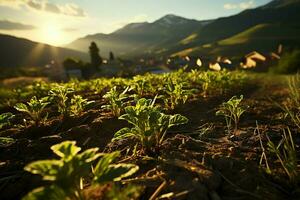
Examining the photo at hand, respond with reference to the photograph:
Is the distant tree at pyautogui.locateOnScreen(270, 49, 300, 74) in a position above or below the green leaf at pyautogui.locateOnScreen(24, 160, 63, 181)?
below

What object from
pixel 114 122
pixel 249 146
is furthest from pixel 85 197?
pixel 114 122

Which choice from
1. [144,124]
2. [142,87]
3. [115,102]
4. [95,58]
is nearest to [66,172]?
[144,124]

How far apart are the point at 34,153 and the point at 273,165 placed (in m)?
3.19

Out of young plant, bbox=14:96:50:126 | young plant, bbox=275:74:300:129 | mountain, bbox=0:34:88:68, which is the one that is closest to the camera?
young plant, bbox=275:74:300:129

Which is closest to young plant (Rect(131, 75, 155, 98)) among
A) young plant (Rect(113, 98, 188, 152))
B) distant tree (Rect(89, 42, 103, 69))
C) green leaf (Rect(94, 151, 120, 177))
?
young plant (Rect(113, 98, 188, 152))

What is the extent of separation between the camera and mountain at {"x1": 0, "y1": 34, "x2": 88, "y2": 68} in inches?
5207

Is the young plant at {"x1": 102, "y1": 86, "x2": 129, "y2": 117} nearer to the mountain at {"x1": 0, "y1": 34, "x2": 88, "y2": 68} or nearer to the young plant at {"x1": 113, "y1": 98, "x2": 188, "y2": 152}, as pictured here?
the young plant at {"x1": 113, "y1": 98, "x2": 188, "y2": 152}

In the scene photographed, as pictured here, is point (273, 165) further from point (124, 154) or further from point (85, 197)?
point (85, 197)

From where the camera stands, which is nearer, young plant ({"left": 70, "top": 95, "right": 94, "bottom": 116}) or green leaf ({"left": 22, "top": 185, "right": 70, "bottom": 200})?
green leaf ({"left": 22, "top": 185, "right": 70, "bottom": 200})

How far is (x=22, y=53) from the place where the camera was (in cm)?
14625

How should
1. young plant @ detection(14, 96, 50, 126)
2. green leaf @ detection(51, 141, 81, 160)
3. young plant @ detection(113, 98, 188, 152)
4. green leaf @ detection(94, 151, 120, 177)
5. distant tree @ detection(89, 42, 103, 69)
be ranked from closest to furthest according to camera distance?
1. green leaf @ detection(51, 141, 81, 160)
2. green leaf @ detection(94, 151, 120, 177)
3. young plant @ detection(113, 98, 188, 152)
4. young plant @ detection(14, 96, 50, 126)
5. distant tree @ detection(89, 42, 103, 69)

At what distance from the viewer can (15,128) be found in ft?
17.9

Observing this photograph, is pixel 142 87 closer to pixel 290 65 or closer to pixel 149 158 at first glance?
pixel 149 158

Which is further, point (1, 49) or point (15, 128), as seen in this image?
point (1, 49)
